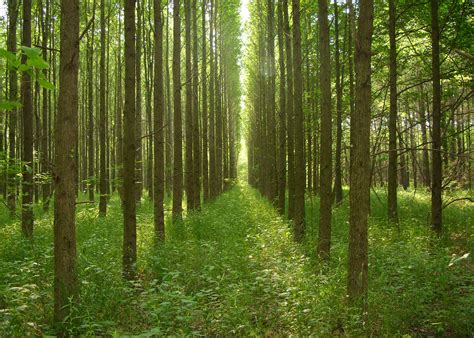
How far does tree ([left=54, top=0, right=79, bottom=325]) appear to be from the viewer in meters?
3.79

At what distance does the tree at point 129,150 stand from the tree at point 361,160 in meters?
3.55

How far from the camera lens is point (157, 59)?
30.7ft

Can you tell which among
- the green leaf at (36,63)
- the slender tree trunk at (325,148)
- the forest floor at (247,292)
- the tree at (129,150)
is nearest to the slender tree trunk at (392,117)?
the forest floor at (247,292)

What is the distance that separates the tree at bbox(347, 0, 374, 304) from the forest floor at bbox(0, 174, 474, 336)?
1.61 ft

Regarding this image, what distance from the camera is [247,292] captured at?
5211mm

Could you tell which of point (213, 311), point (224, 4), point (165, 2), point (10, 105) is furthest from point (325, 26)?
point (224, 4)

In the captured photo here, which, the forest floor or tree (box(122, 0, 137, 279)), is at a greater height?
tree (box(122, 0, 137, 279))

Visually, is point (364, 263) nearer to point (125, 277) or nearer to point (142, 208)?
point (125, 277)

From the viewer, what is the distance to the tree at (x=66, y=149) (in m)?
3.79

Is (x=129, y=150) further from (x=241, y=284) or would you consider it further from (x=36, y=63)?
(x=36, y=63)

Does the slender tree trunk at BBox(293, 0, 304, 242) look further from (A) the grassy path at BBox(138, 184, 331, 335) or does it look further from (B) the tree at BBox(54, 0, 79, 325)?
(B) the tree at BBox(54, 0, 79, 325)

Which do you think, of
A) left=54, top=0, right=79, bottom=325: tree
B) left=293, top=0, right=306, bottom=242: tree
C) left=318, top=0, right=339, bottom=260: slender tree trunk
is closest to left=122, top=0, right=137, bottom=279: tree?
left=54, top=0, right=79, bottom=325: tree

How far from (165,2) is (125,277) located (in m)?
14.2

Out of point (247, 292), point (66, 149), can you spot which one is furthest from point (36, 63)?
point (247, 292)
